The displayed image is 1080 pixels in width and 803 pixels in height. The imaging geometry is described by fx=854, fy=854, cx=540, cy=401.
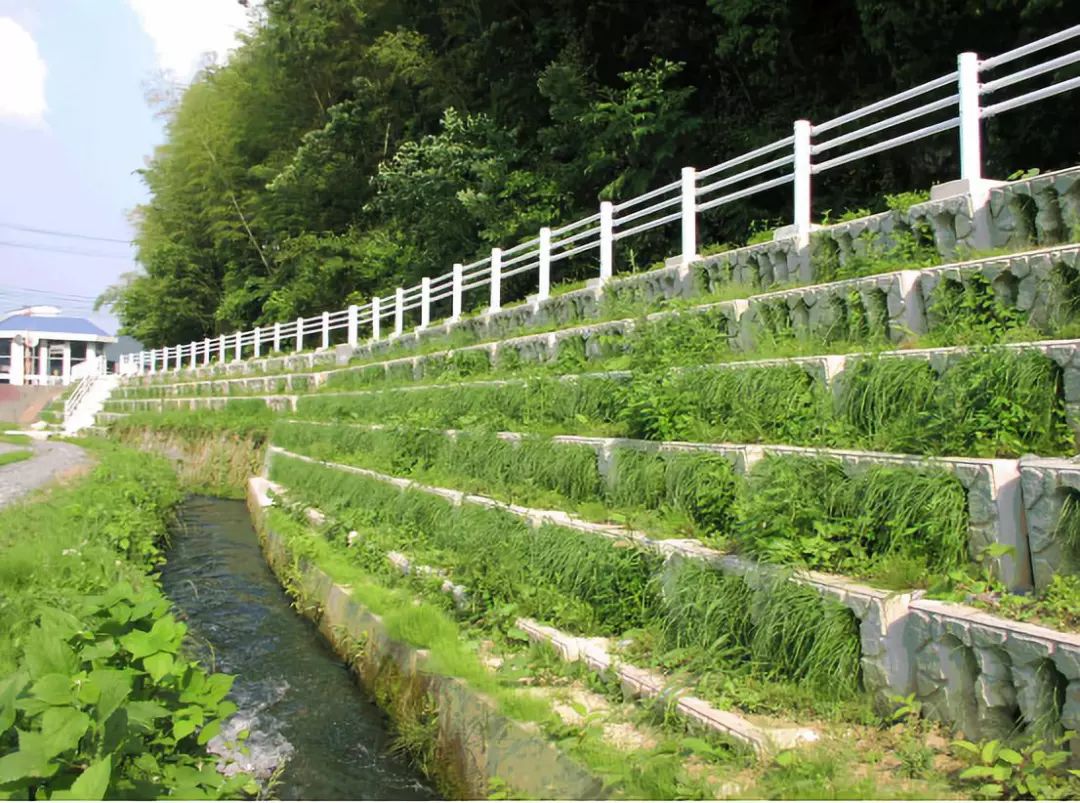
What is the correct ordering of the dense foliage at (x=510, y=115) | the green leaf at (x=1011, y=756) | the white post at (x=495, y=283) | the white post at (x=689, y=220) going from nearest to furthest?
the green leaf at (x=1011, y=756)
the white post at (x=689, y=220)
the dense foliage at (x=510, y=115)
the white post at (x=495, y=283)

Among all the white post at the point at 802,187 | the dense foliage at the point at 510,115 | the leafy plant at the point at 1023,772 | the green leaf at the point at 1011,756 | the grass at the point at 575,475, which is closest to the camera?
the leafy plant at the point at 1023,772

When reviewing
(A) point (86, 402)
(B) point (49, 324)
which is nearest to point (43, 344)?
(B) point (49, 324)

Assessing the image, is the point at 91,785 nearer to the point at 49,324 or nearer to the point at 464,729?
the point at 464,729

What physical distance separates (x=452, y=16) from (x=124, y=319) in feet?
109

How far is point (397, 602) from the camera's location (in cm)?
668

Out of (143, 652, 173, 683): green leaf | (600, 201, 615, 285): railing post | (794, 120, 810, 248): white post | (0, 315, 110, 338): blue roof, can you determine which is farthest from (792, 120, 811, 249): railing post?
(0, 315, 110, 338): blue roof

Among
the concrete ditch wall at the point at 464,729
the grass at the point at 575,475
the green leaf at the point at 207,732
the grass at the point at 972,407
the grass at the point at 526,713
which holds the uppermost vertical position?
the grass at the point at 972,407

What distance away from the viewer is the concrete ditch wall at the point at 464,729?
152 inches

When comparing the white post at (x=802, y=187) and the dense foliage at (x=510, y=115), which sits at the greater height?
the dense foliage at (x=510, y=115)

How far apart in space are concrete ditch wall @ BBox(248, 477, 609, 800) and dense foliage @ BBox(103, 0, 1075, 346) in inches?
300

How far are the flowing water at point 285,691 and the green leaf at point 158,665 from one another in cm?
162

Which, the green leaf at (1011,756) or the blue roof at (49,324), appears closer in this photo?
the green leaf at (1011,756)

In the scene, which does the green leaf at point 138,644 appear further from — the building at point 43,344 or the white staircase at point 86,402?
the building at point 43,344

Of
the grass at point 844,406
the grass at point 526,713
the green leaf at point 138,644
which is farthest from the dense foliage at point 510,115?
the green leaf at point 138,644
